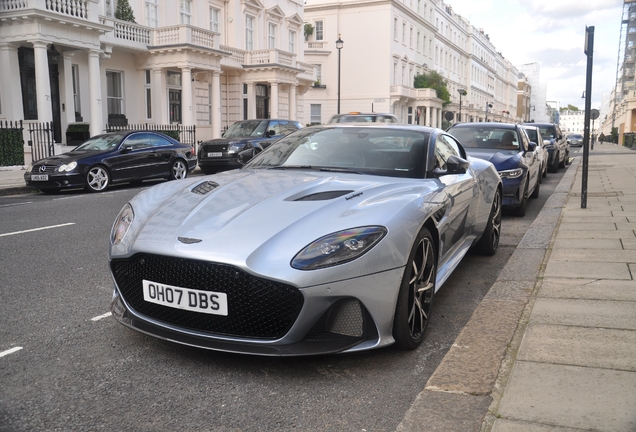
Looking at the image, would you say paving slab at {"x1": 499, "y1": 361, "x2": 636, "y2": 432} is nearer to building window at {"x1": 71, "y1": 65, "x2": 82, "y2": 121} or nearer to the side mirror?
the side mirror

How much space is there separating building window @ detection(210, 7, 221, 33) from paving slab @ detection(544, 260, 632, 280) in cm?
2922

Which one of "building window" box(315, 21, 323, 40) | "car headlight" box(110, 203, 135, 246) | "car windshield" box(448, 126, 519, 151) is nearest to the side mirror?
"car headlight" box(110, 203, 135, 246)

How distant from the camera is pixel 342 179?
13.7ft

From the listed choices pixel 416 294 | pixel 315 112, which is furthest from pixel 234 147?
pixel 315 112

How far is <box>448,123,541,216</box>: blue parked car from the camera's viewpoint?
9.15m

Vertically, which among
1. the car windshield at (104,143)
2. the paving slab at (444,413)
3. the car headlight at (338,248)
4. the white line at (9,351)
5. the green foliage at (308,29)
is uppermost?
the green foliage at (308,29)

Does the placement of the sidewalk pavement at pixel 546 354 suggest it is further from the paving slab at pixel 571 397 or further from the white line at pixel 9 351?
the white line at pixel 9 351

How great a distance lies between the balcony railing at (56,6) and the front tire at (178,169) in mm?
8112

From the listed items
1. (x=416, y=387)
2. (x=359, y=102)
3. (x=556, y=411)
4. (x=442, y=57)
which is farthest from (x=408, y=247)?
(x=442, y=57)

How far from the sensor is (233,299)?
3.04 meters

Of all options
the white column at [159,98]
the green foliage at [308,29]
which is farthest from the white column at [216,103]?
the green foliage at [308,29]

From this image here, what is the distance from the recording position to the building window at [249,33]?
3450cm

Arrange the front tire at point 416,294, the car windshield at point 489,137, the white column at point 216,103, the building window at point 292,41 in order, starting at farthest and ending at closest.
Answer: the building window at point 292,41, the white column at point 216,103, the car windshield at point 489,137, the front tire at point 416,294

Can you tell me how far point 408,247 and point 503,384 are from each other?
875 millimetres
